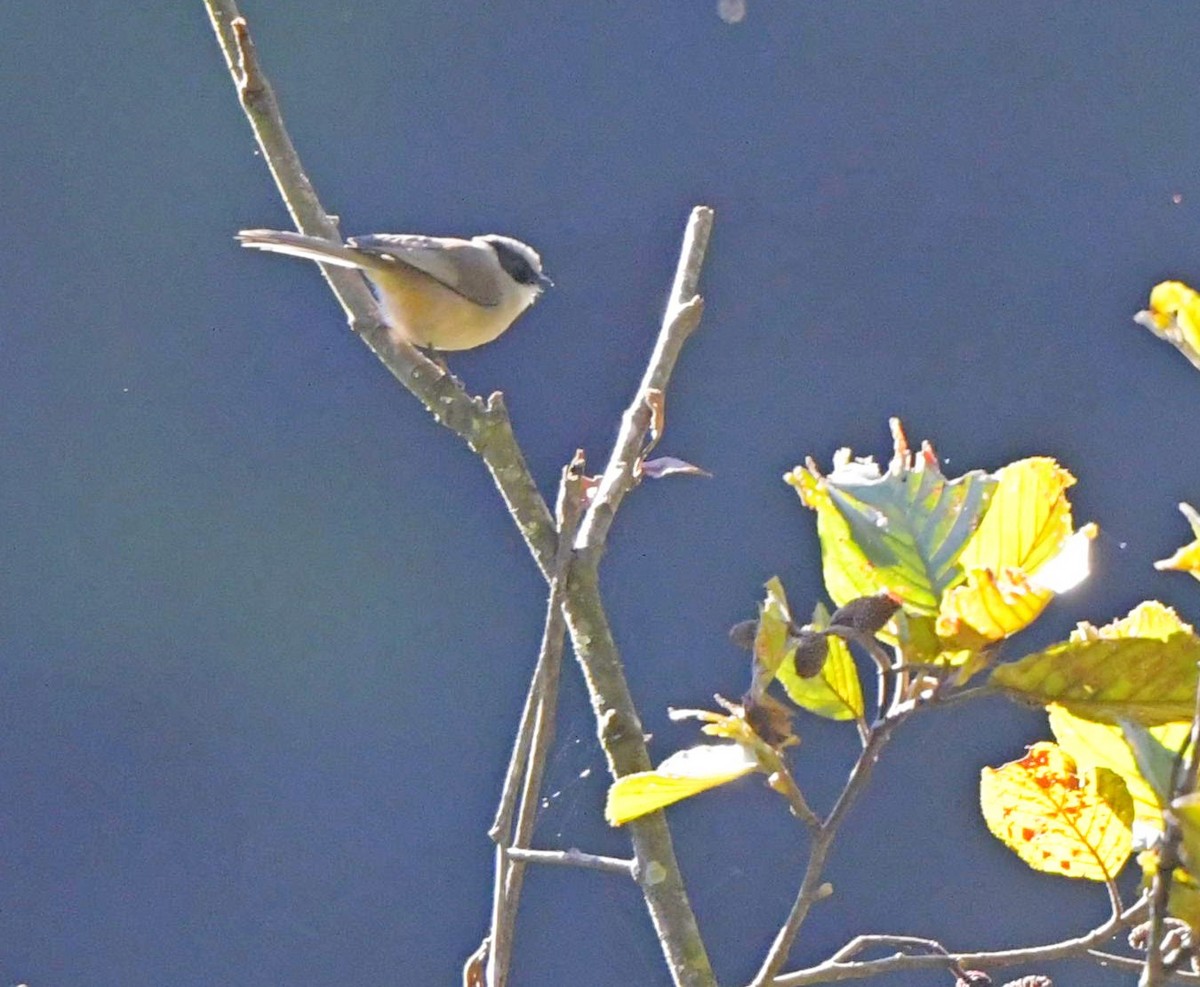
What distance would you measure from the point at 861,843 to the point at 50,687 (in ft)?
6.46

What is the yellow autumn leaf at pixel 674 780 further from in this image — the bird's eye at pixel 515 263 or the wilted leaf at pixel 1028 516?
the bird's eye at pixel 515 263

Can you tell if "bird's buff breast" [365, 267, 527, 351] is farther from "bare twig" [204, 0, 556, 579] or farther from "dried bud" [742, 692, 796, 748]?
"dried bud" [742, 692, 796, 748]

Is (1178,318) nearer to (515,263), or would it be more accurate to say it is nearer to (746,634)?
(746,634)

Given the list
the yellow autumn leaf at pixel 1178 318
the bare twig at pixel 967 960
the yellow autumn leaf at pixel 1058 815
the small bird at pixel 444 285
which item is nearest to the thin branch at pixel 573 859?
the bare twig at pixel 967 960

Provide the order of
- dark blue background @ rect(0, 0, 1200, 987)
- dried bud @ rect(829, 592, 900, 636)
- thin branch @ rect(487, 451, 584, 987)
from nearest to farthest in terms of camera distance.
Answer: dried bud @ rect(829, 592, 900, 636) < thin branch @ rect(487, 451, 584, 987) < dark blue background @ rect(0, 0, 1200, 987)

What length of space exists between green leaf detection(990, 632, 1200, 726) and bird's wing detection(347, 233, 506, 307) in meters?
1.75

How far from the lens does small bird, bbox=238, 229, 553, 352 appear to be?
2.61m

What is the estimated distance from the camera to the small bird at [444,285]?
103 inches

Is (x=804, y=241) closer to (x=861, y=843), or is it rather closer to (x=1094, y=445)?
(x=1094, y=445)

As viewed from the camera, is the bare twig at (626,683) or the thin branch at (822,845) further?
the bare twig at (626,683)

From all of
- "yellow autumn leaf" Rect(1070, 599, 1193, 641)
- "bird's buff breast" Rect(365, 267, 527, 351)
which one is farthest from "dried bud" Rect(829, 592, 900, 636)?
"bird's buff breast" Rect(365, 267, 527, 351)

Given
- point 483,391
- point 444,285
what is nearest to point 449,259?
point 444,285

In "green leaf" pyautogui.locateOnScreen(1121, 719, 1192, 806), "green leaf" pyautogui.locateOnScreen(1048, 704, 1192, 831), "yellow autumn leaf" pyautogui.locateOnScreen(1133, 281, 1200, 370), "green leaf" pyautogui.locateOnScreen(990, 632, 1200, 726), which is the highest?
"yellow autumn leaf" pyautogui.locateOnScreen(1133, 281, 1200, 370)

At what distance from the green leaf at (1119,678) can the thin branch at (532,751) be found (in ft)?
0.82
